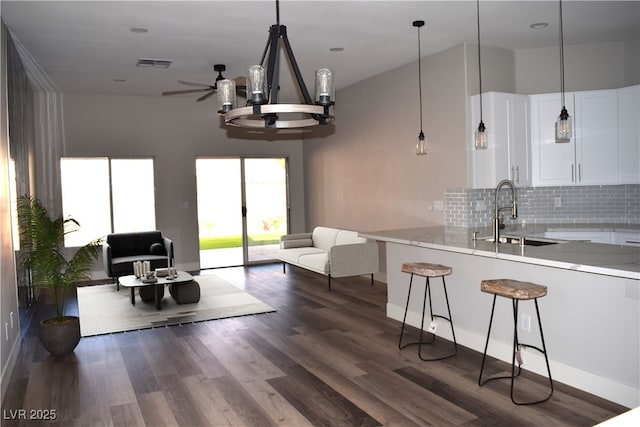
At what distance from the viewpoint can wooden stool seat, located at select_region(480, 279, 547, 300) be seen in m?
3.49

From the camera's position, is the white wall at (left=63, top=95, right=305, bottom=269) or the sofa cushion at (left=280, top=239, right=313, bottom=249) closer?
the white wall at (left=63, top=95, right=305, bottom=269)

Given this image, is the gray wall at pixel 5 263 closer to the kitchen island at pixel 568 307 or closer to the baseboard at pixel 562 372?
the kitchen island at pixel 568 307

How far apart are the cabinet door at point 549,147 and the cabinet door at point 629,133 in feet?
1.61

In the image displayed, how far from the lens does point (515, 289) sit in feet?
11.6

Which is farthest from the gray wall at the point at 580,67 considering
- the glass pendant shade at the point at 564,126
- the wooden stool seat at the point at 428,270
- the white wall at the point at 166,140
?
the white wall at the point at 166,140

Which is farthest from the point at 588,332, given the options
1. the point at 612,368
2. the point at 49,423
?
the point at 49,423

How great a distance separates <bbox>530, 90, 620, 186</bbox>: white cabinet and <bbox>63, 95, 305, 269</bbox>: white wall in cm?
541

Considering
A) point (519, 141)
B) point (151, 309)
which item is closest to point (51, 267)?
point (151, 309)

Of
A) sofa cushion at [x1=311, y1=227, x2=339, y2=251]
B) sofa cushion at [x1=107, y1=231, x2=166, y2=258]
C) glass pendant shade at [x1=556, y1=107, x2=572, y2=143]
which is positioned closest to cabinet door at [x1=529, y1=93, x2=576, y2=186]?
glass pendant shade at [x1=556, y1=107, x2=572, y2=143]

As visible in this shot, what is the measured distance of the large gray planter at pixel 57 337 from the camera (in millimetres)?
4691

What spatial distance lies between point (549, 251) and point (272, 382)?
230 cm

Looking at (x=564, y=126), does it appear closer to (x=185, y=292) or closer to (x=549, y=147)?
(x=549, y=147)

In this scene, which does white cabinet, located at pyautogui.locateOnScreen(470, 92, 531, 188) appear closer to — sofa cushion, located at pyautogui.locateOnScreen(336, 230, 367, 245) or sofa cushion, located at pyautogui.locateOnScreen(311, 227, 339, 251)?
sofa cushion, located at pyautogui.locateOnScreen(336, 230, 367, 245)

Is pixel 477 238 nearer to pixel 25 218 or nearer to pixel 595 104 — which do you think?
pixel 595 104
